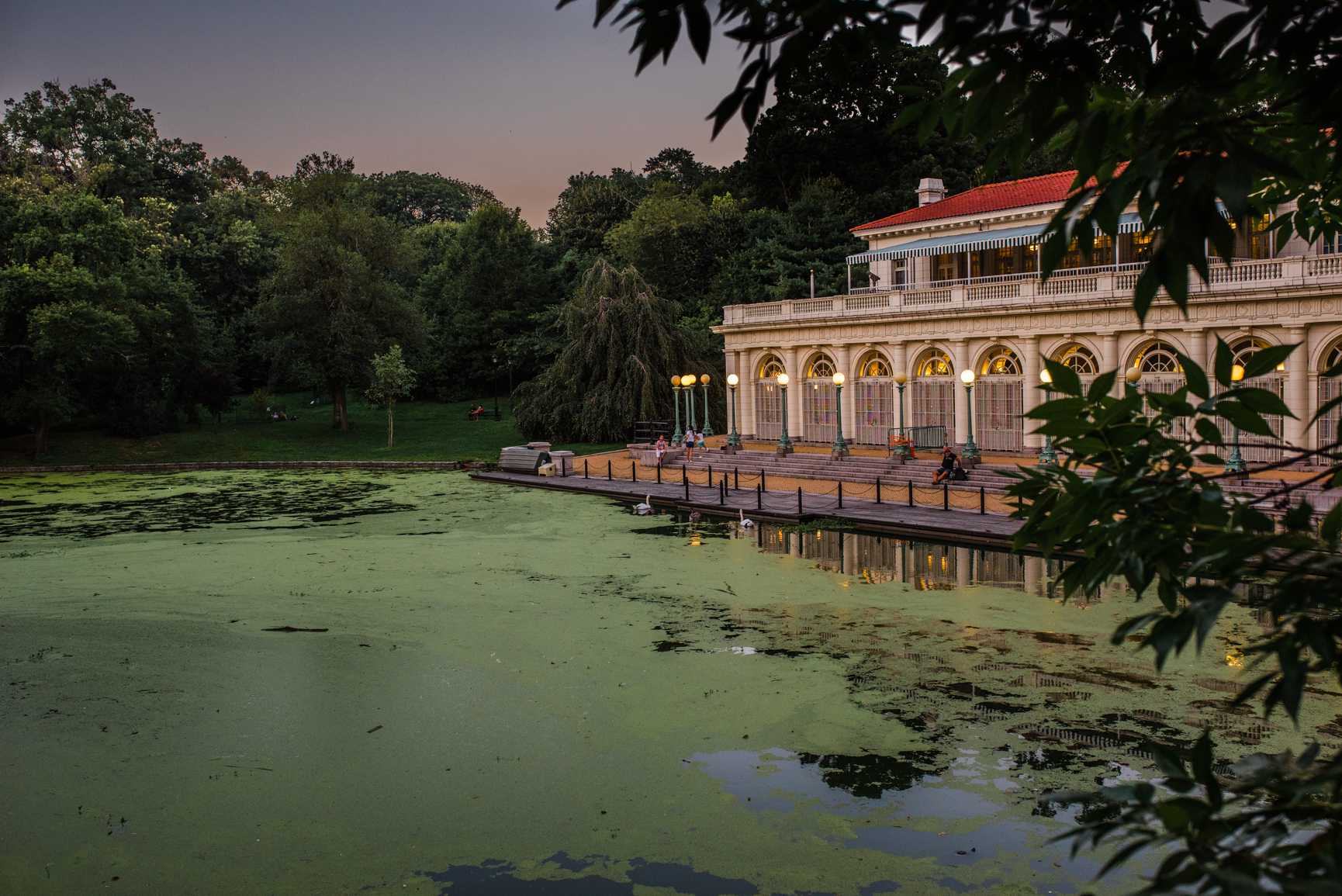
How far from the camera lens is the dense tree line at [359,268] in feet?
148

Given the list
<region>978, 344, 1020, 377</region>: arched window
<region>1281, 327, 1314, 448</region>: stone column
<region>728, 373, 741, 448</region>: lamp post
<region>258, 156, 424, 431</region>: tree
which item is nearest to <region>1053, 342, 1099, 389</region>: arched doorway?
<region>978, 344, 1020, 377</region>: arched window

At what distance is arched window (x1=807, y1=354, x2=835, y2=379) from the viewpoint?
39438mm

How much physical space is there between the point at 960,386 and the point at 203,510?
904 inches

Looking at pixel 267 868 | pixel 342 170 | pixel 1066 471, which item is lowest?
pixel 267 868

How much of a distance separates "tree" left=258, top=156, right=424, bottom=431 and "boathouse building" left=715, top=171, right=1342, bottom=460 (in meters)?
19.7

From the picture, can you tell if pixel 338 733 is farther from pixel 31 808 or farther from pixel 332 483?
pixel 332 483

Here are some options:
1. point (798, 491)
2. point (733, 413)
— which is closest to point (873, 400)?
point (733, 413)

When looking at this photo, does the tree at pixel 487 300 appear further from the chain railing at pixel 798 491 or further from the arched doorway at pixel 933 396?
the arched doorway at pixel 933 396

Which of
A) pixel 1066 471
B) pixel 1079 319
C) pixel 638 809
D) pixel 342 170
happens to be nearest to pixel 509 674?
pixel 638 809

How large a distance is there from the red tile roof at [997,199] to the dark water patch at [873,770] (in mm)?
28289

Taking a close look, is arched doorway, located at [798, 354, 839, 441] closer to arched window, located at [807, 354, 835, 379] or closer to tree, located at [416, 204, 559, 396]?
arched window, located at [807, 354, 835, 379]

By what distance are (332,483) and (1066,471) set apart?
1411 inches

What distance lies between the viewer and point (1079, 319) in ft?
105

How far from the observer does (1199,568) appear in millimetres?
2807
